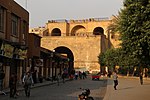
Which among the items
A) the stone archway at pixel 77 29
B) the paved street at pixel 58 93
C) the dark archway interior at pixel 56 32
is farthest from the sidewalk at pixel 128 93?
the stone archway at pixel 77 29

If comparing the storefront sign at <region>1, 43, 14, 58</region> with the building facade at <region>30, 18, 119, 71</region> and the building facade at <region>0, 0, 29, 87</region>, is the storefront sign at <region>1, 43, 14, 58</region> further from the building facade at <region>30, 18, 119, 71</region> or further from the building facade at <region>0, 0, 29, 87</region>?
the building facade at <region>30, 18, 119, 71</region>

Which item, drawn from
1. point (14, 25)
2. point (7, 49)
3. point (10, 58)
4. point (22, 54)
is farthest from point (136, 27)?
point (22, 54)

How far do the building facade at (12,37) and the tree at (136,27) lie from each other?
51.6 ft

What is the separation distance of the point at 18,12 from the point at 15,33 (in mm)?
2060

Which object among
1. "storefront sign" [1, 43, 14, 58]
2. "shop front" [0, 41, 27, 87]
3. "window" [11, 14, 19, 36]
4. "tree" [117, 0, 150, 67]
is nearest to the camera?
"tree" [117, 0, 150, 67]

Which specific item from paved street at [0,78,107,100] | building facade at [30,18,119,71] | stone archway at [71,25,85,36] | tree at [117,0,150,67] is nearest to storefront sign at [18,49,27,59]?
paved street at [0,78,107,100]

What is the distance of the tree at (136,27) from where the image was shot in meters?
16.2

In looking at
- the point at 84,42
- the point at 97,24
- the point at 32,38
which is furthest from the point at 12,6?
the point at 97,24

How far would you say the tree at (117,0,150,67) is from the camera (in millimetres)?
16188

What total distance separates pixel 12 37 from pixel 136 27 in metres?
21.4

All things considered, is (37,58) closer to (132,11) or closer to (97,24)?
(132,11)

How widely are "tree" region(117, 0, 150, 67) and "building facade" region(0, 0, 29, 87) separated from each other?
51.6ft

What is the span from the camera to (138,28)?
16453 mm

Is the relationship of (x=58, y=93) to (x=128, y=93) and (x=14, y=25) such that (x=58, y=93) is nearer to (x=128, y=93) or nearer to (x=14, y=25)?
(x=128, y=93)
